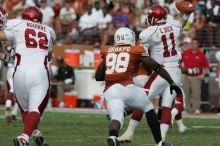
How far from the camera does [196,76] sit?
19.7 meters

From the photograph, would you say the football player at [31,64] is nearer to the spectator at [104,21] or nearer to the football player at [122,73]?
the football player at [122,73]

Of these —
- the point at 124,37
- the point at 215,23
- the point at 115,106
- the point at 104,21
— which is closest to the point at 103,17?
the point at 104,21

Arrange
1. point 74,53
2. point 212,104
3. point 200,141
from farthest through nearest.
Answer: point 74,53
point 212,104
point 200,141

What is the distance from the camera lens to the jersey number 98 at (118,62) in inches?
389

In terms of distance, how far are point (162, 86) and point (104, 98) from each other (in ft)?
6.48

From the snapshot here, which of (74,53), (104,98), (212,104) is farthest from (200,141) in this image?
(74,53)

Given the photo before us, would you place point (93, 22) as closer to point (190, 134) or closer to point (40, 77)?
point (190, 134)

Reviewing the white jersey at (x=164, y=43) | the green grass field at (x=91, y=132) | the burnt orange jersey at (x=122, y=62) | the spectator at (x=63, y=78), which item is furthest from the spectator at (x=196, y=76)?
the burnt orange jersey at (x=122, y=62)

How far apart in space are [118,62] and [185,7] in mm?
3122

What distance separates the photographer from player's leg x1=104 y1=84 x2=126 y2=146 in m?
9.57

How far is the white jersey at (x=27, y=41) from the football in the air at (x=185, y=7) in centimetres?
303

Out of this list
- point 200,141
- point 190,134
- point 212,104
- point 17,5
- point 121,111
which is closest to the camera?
point 121,111

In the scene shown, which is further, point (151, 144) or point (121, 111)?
point (151, 144)

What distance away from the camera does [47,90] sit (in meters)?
10.2
